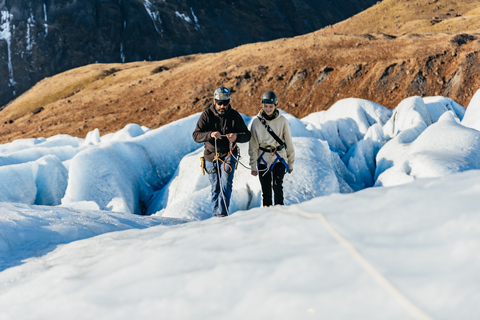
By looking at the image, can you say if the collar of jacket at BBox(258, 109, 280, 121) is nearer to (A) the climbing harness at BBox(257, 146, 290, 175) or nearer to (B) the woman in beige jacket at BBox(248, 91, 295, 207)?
(B) the woman in beige jacket at BBox(248, 91, 295, 207)

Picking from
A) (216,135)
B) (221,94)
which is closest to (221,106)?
(221,94)

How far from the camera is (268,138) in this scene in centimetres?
537

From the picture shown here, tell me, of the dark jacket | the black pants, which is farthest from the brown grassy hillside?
the dark jacket

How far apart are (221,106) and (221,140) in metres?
0.48

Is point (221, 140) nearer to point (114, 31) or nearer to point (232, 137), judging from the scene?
point (232, 137)

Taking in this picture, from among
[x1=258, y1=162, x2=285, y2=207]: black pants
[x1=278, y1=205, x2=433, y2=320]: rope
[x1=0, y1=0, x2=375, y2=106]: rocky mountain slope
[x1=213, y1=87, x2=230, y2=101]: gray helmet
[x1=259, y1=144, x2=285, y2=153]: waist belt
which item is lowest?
[x1=258, y1=162, x2=285, y2=207]: black pants

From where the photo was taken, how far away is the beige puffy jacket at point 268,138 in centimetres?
534

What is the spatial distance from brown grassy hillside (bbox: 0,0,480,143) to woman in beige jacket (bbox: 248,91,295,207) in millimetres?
18517

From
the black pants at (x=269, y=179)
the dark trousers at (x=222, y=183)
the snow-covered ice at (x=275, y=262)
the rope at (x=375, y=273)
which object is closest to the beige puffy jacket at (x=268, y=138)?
the black pants at (x=269, y=179)

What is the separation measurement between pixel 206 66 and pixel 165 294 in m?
30.1

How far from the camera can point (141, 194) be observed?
10.3 meters

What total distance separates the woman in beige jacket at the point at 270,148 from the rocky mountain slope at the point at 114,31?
190 feet

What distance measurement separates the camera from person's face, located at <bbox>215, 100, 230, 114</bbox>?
200 inches

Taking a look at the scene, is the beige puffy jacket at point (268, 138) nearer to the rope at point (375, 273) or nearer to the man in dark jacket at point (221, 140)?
the man in dark jacket at point (221, 140)
